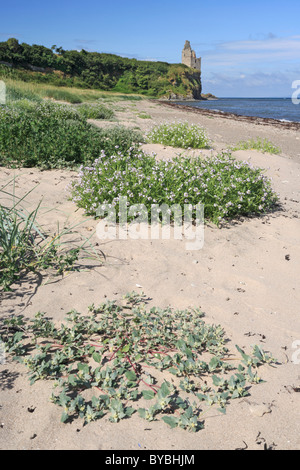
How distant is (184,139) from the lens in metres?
10.3

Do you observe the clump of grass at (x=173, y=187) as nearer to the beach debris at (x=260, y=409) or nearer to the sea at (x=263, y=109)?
the beach debris at (x=260, y=409)

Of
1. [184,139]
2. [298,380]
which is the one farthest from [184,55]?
[298,380]

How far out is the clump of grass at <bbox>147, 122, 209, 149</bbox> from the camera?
10.1m

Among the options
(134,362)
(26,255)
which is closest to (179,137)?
(26,255)

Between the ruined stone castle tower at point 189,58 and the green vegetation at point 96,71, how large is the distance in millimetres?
12728

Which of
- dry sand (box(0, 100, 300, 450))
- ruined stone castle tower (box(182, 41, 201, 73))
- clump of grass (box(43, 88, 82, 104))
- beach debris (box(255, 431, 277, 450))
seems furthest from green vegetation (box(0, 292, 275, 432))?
ruined stone castle tower (box(182, 41, 201, 73))

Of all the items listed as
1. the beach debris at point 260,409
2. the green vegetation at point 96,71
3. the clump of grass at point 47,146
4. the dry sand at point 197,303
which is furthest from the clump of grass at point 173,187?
the green vegetation at point 96,71

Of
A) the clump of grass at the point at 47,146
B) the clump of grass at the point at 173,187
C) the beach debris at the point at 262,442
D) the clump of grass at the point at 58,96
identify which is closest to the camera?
the beach debris at the point at 262,442

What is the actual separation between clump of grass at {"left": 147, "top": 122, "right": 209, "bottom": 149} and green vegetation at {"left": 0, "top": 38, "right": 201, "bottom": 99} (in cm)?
3979

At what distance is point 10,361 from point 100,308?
88cm

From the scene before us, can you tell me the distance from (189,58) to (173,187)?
14408cm

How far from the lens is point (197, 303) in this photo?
3.62 metres

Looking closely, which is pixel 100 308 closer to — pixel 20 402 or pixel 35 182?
pixel 20 402

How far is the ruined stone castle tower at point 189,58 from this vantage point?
134 metres
